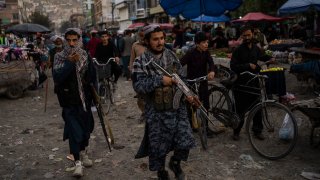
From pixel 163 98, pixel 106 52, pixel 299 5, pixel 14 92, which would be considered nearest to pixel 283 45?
pixel 299 5

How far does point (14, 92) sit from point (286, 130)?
8392mm

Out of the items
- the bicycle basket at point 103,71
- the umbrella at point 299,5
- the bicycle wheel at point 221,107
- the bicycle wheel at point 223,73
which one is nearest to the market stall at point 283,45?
the umbrella at point 299,5

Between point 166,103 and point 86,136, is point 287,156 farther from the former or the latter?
point 86,136

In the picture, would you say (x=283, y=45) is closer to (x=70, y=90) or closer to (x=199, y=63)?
(x=199, y=63)

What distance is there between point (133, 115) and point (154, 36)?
4.77 metres

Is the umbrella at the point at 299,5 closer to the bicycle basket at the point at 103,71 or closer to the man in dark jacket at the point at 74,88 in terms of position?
the bicycle basket at the point at 103,71

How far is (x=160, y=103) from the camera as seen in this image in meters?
3.83

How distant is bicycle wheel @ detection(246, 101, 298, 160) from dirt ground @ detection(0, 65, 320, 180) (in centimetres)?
14

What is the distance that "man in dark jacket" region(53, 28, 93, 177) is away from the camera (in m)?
4.52

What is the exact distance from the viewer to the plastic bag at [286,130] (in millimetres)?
5283

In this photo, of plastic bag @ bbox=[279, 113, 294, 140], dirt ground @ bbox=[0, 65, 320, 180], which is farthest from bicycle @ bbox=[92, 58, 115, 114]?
plastic bag @ bbox=[279, 113, 294, 140]

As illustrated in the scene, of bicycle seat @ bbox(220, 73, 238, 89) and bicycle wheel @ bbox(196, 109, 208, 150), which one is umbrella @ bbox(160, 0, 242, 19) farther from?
bicycle wheel @ bbox(196, 109, 208, 150)

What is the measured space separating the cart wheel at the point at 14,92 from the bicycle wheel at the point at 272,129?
25.6 feet

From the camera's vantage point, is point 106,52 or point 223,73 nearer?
point 223,73
